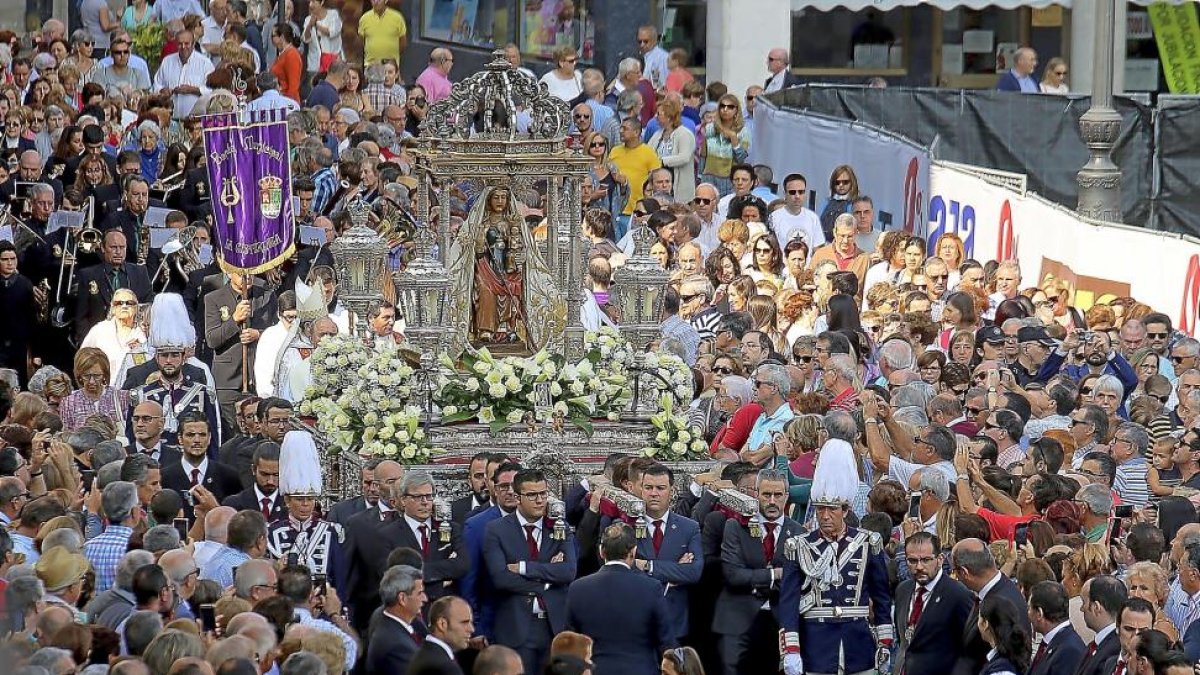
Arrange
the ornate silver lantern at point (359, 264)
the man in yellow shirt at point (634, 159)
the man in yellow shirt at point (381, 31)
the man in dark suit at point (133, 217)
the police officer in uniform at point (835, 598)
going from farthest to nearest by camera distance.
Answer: the man in yellow shirt at point (381, 31), the man in yellow shirt at point (634, 159), the man in dark suit at point (133, 217), the ornate silver lantern at point (359, 264), the police officer in uniform at point (835, 598)

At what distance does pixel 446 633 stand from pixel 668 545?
2668 millimetres

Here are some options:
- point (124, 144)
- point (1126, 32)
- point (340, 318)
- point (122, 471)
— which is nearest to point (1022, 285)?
point (340, 318)

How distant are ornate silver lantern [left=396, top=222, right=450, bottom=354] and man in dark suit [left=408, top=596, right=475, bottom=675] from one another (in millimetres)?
4886

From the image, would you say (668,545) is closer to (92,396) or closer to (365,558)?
(365,558)

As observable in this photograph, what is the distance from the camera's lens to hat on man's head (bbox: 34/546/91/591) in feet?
40.9

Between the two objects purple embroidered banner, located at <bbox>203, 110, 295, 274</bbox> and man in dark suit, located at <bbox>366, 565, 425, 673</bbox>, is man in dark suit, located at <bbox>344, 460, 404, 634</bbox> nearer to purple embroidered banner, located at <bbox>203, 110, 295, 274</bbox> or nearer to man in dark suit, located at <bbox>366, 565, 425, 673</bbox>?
man in dark suit, located at <bbox>366, 565, 425, 673</bbox>

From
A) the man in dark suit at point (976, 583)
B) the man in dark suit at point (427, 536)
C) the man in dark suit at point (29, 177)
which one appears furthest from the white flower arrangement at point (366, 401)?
the man in dark suit at point (29, 177)

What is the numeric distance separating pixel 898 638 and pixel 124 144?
12.7m

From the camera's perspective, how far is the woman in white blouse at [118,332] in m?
19.1

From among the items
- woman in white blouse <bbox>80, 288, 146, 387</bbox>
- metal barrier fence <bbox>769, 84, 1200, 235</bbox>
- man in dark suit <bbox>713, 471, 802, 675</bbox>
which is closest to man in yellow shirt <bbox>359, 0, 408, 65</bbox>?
metal barrier fence <bbox>769, 84, 1200, 235</bbox>

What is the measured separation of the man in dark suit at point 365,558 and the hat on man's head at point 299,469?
11.1 inches

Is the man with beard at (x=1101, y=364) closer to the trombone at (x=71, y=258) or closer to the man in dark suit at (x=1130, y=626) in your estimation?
the man in dark suit at (x=1130, y=626)

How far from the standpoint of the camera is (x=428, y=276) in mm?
16922

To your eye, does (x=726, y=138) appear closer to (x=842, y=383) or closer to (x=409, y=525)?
(x=842, y=383)
